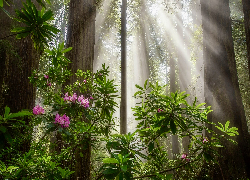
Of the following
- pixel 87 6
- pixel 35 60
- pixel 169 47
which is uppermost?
pixel 169 47

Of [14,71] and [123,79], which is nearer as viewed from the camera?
[14,71]

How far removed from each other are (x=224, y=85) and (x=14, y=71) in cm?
494

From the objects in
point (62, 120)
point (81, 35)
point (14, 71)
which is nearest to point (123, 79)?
point (81, 35)

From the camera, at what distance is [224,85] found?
14.3 feet

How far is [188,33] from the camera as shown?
14.9m

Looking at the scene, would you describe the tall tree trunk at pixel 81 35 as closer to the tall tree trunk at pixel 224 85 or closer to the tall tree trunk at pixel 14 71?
the tall tree trunk at pixel 14 71

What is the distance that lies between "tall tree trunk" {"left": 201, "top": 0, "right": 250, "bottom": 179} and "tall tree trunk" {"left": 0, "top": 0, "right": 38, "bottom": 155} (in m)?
4.31

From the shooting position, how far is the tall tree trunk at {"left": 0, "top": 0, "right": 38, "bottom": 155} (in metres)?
3.93

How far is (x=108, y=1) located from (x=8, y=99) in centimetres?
875

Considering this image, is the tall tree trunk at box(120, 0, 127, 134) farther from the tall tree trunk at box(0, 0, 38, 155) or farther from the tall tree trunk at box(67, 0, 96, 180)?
the tall tree trunk at box(0, 0, 38, 155)

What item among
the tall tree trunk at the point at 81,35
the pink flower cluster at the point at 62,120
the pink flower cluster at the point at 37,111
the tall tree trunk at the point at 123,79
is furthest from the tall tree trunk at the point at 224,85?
the tall tree trunk at the point at 123,79

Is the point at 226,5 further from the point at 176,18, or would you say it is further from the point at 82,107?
the point at 176,18

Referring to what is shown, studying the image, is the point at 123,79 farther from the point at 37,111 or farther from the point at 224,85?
the point at 37,111

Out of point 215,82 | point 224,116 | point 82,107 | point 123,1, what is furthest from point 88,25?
point 123,1
